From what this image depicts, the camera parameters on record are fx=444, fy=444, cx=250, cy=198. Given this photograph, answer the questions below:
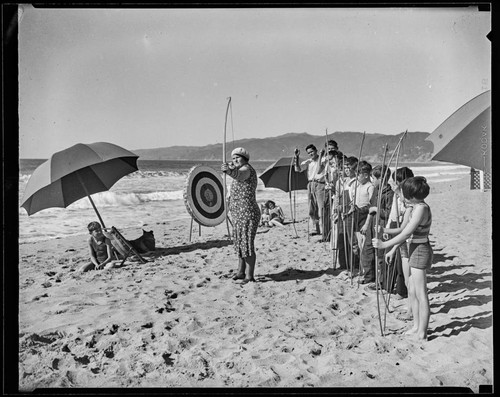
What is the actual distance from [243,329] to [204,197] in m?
3.22

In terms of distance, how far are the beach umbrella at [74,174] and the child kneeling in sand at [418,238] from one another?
11.3 ft

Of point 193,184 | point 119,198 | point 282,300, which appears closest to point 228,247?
point 193,184

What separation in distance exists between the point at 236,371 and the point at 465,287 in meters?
2.56

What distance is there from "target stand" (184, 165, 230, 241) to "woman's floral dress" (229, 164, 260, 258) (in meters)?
1.78

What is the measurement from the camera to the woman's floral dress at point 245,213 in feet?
14.3

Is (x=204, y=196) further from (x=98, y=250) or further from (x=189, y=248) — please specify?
(x=98, y=250)

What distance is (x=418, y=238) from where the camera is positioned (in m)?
2.93

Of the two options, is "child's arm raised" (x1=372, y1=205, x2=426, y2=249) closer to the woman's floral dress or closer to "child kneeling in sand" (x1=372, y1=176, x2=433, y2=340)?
"child kneeling in sand" (x1=372, y1=176, x2=433, y2=340)

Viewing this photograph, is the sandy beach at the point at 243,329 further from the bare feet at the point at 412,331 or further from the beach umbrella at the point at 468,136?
the beach umbrella at the point at 468,136

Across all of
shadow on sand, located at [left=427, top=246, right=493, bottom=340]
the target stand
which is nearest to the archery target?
the target stand

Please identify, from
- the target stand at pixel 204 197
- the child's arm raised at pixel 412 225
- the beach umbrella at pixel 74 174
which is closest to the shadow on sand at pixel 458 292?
the child's arm raised at pixel 412 225

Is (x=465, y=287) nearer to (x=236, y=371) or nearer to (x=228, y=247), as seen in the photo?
(x=236, y=371)

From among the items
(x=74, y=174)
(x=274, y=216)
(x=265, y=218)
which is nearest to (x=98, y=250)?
(x=74, y=174)

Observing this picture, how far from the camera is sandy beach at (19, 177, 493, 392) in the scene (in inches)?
111
